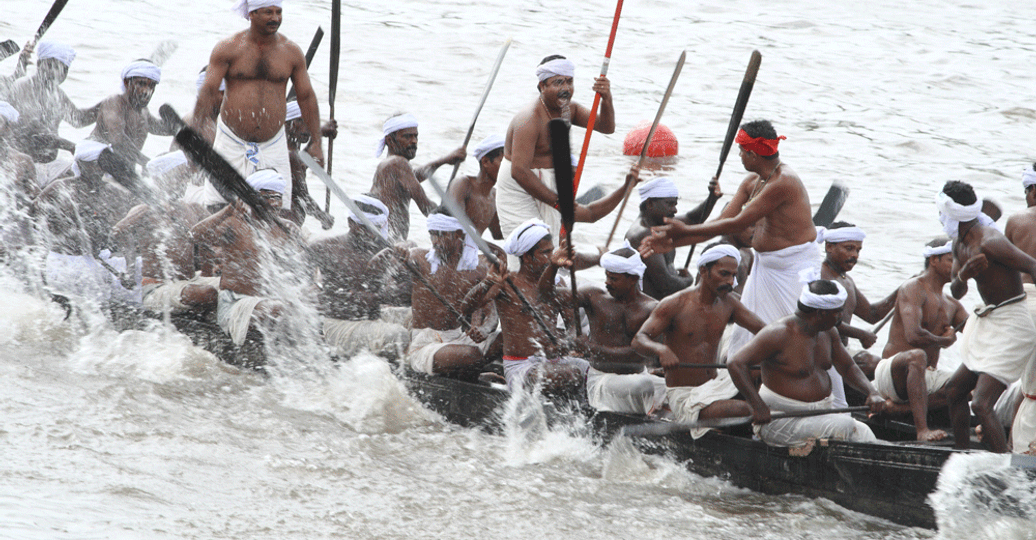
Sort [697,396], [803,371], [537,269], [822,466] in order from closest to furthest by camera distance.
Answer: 1. [822,466]
2. [803,371]
3. [697,396]
4. [537,269]

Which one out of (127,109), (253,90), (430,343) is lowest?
(430,343)

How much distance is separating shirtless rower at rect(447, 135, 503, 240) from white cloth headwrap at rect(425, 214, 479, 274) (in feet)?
2.17

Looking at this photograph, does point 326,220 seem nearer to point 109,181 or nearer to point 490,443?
point 109,181

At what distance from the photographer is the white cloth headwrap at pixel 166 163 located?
282 inches

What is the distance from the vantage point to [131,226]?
21.9 ft

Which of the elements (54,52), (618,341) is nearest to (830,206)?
(618,341)

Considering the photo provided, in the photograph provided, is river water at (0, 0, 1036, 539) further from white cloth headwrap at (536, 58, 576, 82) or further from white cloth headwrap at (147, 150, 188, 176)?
white cloth headwrap at (536, 58, 576, 82)

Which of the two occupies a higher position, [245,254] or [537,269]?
[537,269]

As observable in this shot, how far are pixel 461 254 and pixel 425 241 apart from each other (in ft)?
15.9

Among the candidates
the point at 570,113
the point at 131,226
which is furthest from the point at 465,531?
the point at 131,226

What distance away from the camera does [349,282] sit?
6219 mm

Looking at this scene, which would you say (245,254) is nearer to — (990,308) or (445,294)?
(445,294)

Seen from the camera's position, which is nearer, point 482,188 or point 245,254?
point 245,254

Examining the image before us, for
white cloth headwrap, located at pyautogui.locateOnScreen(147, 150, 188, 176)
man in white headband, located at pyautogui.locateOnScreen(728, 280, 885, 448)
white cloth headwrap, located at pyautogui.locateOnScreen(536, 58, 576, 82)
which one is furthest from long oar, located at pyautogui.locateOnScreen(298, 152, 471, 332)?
man in white headband, located at pyautogui.locateOnScreen(728, 280, 885, 448)
